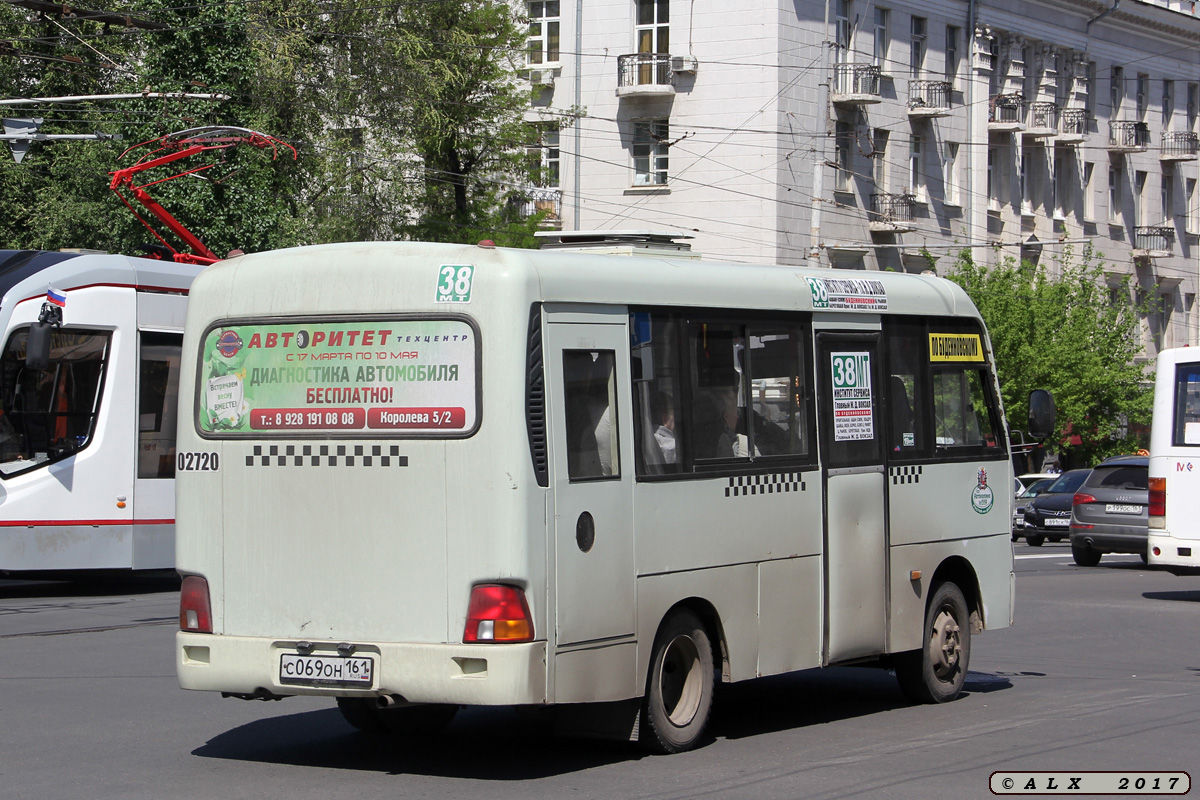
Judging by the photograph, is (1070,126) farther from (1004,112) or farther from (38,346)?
(38,346)

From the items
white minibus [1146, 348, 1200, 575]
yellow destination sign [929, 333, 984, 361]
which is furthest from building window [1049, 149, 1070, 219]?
yellow destination sign [929, 333, 984, 361]

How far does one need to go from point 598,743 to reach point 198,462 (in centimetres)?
265

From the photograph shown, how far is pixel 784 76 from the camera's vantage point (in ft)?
145

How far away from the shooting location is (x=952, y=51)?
50375 millimetres

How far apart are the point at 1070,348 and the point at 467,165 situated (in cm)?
1755

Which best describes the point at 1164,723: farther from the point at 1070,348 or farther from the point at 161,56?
the point at 1070,348

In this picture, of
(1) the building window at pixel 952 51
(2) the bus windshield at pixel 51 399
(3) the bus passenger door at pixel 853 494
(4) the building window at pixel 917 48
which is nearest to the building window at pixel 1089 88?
(1) the building window at pixel 952 51

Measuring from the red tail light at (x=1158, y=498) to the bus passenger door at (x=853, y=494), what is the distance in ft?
29.8

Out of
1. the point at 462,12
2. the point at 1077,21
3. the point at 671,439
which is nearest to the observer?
the point at 671,439

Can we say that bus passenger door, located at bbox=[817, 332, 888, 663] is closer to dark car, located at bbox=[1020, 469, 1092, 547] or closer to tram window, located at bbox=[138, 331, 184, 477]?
tram window, located at bbox=[138, 331, 184, 477]

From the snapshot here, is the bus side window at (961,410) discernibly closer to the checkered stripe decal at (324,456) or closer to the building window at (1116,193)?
the checkered stripe decal at (324,456)

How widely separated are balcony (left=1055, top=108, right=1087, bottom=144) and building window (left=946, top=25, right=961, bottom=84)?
645 centimetres

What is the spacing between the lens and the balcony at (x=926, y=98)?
48.2 m

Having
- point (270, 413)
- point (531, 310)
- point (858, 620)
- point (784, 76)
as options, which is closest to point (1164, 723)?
point (858, 620)
